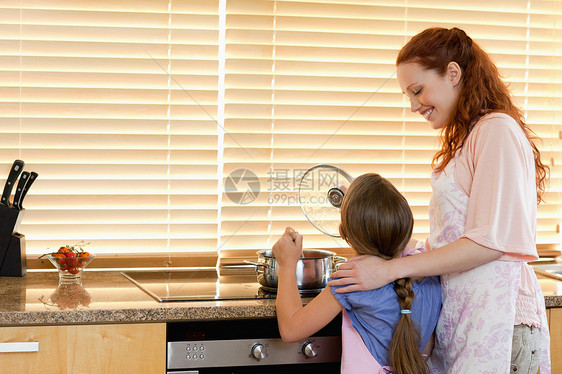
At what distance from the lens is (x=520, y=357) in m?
1.41

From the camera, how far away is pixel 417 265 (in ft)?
4.39

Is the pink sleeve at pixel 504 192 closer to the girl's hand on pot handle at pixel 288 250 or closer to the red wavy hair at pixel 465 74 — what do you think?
the red wavy hair at pixel 465 74

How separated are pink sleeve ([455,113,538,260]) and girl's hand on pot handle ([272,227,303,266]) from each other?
1.40 feet

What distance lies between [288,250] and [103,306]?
19.2 inches

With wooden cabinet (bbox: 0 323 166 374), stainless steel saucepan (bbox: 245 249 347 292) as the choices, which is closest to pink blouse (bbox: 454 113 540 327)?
stainless steel saucepan (bbox: 245 249 347 292)

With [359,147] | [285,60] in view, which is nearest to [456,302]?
[359,147]

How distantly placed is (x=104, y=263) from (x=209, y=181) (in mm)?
451

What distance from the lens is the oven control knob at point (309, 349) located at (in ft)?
5.24

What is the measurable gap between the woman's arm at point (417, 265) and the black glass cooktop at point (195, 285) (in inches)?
15.4

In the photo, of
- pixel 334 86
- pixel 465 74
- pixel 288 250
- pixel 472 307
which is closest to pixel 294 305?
pixel 288 250

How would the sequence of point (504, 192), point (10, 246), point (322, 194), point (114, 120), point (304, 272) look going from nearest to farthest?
point (504, 192), point (304, 272), point (322, 194), point (10, 246), point (114, 120)

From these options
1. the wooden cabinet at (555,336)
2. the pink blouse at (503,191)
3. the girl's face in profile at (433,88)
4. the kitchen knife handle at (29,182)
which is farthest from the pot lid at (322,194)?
the kitchen knife handle at (29,182)

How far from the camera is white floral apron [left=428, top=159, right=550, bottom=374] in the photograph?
4.39 feet

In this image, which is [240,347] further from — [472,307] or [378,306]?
[472,307]
